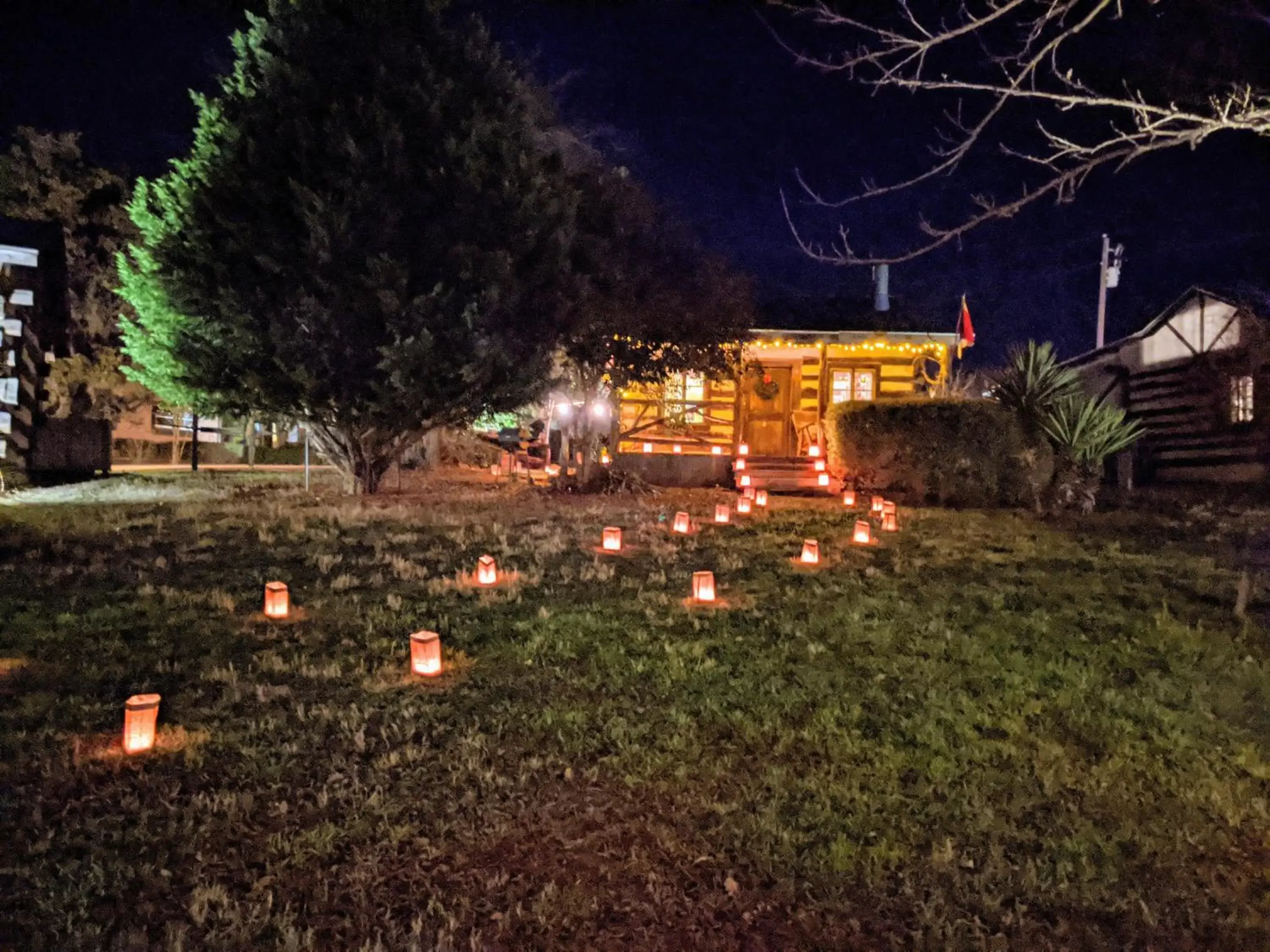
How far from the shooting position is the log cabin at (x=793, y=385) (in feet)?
62.8

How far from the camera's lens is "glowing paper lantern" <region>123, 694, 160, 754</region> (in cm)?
370

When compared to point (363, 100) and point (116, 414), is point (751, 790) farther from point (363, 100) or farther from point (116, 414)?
point (116, 414)

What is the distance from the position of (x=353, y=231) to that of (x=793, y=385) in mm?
13257

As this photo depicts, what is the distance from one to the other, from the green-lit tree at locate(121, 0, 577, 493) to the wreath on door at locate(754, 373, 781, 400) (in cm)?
936

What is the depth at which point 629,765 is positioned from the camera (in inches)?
152

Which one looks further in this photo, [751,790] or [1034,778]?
[1034,778]

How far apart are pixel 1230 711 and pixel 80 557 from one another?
30.1ft

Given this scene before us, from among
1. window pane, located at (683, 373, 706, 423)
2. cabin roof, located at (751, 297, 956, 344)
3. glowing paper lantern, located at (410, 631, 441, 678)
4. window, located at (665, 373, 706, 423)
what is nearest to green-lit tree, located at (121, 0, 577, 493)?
glowing paper lantern, located at (410, 631, 441, 678)

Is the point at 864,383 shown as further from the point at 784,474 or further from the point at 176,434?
the point at 176,434

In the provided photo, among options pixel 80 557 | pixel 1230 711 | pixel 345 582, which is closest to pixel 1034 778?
pixel 1230 711

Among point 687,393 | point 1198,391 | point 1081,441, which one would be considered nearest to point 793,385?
point 687,393

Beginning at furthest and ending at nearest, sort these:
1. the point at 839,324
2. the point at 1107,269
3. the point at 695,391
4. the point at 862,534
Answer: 1. the point at 1107,269
2. the point at 695,391
3. the point at 839,324
4. the point at 862,534

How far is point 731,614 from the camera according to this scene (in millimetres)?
6199

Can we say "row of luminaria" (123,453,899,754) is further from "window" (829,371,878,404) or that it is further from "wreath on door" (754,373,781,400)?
"window" (829,371,878,404)
